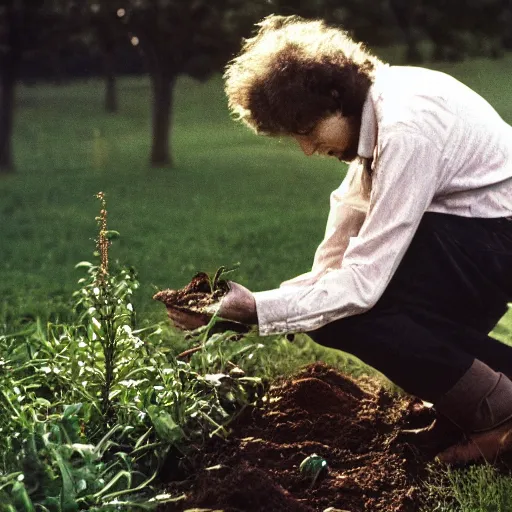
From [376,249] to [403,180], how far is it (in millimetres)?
230

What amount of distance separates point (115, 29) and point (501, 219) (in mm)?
11852

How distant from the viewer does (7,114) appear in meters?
16.0

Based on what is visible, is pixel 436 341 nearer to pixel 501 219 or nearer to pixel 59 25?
pixel 501 219

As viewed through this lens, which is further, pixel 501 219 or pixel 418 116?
pixel 501 219

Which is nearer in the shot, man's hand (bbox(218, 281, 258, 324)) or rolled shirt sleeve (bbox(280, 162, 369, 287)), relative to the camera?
man's hand (bbox(218, 281, 258, 324))

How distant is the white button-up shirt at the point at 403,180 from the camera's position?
10.1 ft

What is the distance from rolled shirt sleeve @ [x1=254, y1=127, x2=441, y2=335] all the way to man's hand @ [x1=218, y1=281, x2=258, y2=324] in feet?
0.12

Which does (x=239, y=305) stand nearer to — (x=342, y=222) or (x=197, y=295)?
(x=197, y=295)

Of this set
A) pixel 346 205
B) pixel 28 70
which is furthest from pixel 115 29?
pixel 28 70

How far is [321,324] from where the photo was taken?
3.17 metres

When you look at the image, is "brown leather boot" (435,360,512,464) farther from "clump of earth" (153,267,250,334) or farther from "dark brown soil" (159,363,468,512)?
"clump of earth" (153,267,250,334)

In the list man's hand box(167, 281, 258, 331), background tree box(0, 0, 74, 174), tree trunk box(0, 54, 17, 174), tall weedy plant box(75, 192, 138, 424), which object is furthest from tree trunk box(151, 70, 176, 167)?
man's hand box(167, 281, 258, 331)

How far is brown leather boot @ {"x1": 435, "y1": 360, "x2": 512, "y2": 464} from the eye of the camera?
3.24m

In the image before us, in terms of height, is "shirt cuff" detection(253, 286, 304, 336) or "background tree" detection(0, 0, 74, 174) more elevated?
"background tree" detection(0, 0, 74, 174)
